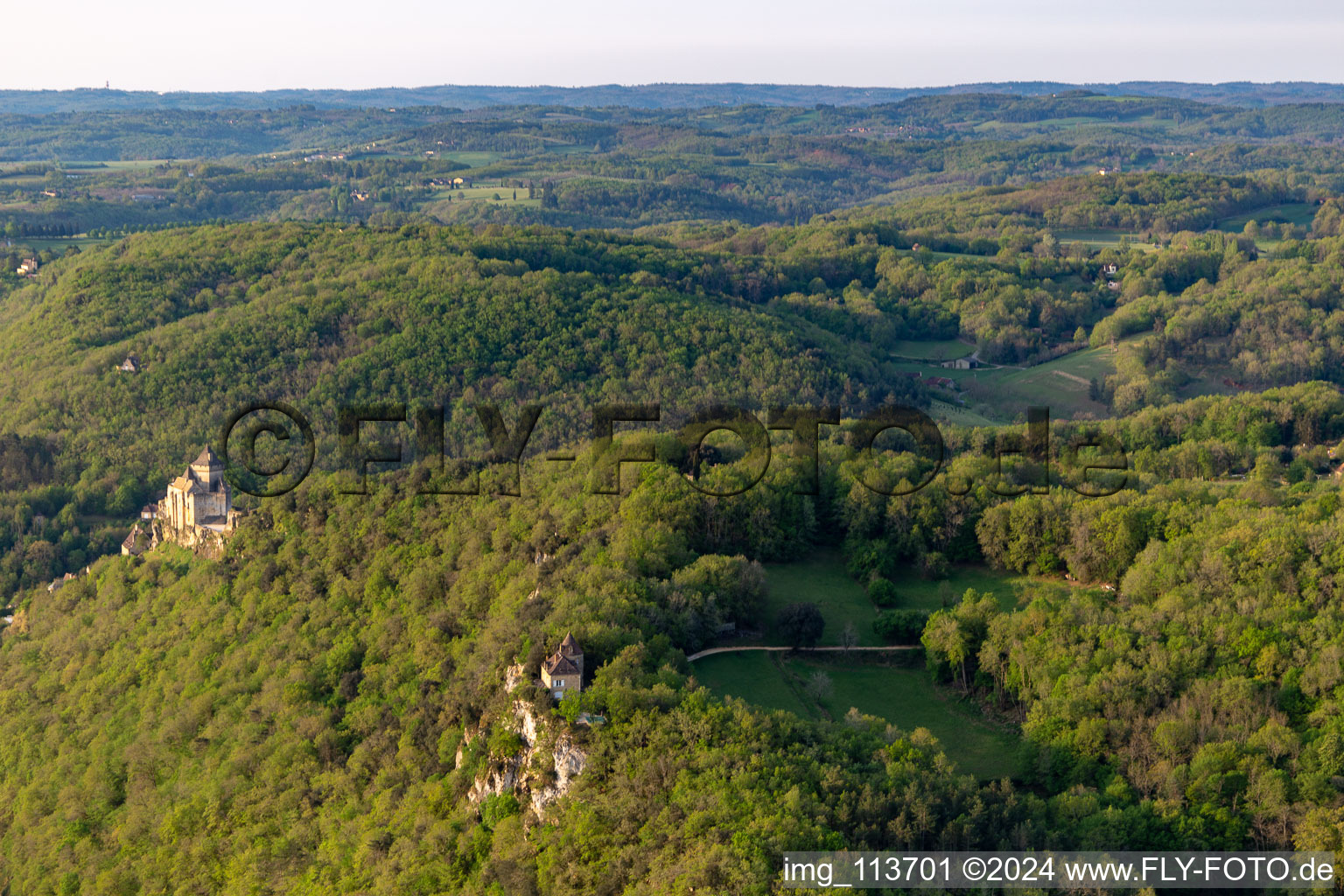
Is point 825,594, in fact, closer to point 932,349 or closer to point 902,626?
point 902,626

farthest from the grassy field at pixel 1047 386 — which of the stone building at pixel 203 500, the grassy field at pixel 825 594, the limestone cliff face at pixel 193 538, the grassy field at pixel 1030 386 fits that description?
the limestone cliff face at pixel 193 538

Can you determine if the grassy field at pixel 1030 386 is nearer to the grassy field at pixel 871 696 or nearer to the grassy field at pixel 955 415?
the grassy field at pixel 955 415

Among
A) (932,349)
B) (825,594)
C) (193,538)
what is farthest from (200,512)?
(932,349)

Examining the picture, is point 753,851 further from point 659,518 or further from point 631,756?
point 659,518

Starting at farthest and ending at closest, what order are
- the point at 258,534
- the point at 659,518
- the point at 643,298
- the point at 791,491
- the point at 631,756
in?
→ the point at 643,298 < the point at 258,534 < the point at 791,491 < the point at 659,518 < the point at 631,756


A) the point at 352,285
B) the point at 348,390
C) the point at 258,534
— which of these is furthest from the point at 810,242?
the point at 258,534

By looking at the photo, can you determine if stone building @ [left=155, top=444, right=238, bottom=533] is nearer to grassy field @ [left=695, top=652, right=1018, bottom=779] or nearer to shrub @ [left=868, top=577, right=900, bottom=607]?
grassy field @ [left=695, top=652, right=1018, bottom=779]

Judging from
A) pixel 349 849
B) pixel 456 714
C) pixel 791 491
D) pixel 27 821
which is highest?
pixel 791 491
